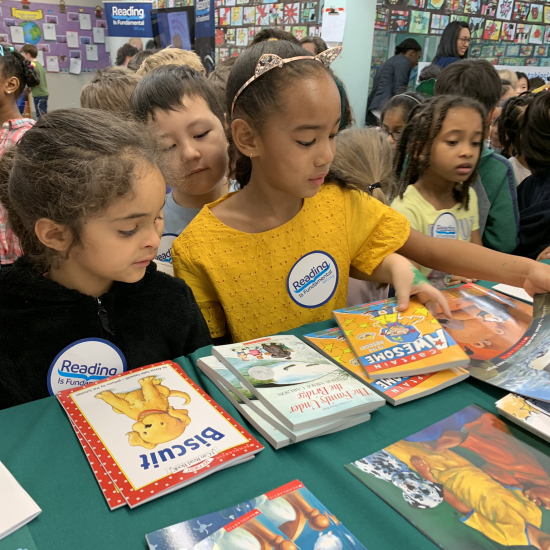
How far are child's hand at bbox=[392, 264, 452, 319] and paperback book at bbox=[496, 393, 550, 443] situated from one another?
30 cm

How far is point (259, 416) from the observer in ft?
2.53

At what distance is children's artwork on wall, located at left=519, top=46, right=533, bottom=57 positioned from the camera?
4.64 m

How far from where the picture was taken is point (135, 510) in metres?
0.61

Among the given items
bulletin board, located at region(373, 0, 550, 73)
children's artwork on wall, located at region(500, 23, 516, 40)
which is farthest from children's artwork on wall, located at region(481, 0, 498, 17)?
children's artwork on wall, located at region(500, 23, 516, 40)

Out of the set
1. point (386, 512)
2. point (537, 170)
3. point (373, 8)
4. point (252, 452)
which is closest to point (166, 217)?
point (252, 452)

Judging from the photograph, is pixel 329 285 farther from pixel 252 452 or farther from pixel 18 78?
pixel 18 78

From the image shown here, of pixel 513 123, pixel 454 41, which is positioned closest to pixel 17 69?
pixel 513 123

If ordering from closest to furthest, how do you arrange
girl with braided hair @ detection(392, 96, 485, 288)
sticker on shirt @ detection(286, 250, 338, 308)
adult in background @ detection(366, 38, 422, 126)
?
sticker on shirt @ detection(286, 250, 338, 308) → girl with braided hair @ detection(392, 96, 485, 288) → adult in background @ detection(366, 38, 422, 126)

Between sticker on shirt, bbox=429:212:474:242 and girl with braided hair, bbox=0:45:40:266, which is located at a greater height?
girl with braided hair, bbox=0:45:40:266

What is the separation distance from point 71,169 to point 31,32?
23.8 feet

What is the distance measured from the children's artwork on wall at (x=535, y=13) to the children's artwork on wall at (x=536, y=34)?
0.06 metres

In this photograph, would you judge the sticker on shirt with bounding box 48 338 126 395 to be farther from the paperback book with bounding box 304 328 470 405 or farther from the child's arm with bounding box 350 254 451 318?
the child's arm with bounding box 350 254 451 318

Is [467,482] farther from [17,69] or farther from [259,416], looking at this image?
[17,69]

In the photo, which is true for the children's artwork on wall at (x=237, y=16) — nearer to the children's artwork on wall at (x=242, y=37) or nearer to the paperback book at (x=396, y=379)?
the children's artwork on wall at (x=242, y=37)
